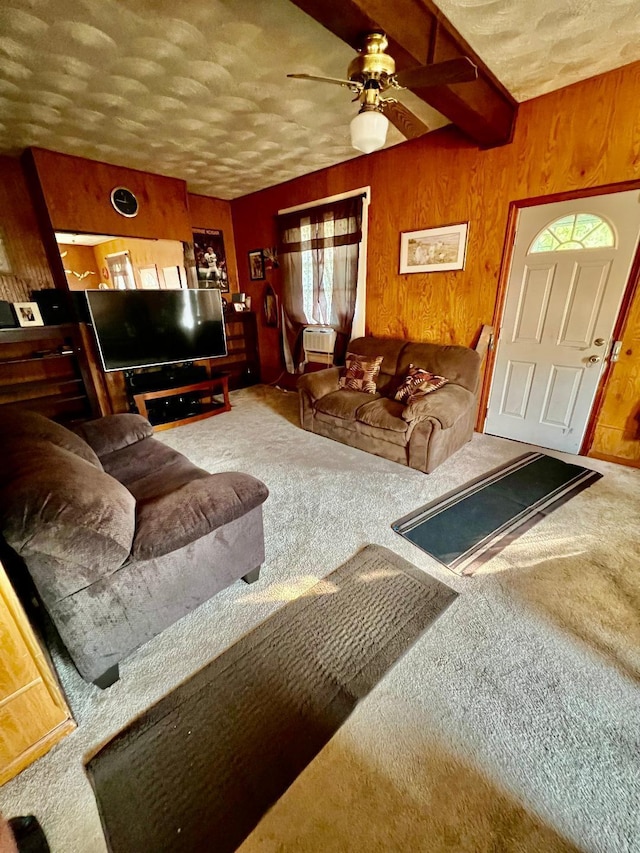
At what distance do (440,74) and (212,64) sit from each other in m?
1.46

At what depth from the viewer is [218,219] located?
4973 millimetres

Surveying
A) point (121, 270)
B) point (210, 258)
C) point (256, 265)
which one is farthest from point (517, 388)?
point (121, 270)

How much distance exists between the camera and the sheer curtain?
3.79 meters

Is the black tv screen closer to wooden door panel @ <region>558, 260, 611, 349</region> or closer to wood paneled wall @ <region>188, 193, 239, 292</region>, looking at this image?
wood paneled wall @ <region>188, 193, 239, 292</region>

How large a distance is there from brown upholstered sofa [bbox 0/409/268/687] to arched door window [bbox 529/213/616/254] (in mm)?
2964

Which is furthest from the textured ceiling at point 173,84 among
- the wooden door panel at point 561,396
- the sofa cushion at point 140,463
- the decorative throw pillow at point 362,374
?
the wooden door panel at point 561,396

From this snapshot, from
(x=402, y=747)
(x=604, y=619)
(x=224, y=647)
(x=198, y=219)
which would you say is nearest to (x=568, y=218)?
(x=604, y=619)

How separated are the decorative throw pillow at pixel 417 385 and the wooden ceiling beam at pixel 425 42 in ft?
5.89

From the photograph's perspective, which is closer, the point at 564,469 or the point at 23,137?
the point at 564,469

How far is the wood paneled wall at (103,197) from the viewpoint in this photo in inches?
128

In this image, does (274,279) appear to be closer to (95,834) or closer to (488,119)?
(488,119)

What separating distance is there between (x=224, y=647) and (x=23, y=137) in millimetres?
4232

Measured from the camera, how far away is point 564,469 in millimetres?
2703

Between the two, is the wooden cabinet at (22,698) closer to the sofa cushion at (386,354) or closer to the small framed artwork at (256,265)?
the sofa cushion at (386,354)
